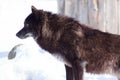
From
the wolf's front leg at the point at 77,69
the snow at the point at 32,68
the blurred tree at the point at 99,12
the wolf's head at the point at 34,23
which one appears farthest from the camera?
the blurred tree at the point at 99,12

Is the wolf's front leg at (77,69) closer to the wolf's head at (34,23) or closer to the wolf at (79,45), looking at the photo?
the wolf at (79,45)

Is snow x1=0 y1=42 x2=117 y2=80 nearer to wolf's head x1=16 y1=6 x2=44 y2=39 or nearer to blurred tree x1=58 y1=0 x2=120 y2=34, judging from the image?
wolf's head x1=16 y1=6 x2=44 y2=39

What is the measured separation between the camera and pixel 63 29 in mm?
6301

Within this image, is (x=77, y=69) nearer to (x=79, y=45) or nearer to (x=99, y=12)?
(x=79, y=45)

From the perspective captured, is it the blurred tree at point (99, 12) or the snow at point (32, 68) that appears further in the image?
the blurred tree at point (99, 12)

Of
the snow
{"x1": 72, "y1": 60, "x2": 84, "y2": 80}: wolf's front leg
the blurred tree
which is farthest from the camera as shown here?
the blurred tree

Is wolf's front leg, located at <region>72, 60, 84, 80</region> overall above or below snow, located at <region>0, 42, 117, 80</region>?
above

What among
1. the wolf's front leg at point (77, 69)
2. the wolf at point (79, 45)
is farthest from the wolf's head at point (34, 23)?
the wolf's front leg at point (77, 69)

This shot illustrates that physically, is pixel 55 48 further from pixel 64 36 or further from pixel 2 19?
pixel 2 19

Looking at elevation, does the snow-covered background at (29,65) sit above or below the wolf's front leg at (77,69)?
below

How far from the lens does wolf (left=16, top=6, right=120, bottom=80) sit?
614 centimetres

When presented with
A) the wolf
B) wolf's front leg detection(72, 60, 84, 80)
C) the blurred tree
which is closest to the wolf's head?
the wolf

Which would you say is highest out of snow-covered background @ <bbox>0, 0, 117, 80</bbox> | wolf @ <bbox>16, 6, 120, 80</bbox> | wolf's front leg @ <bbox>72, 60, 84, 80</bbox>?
wolf @ <bbox>16, 6, 120, 80</bbox>

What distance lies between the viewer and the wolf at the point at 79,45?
242 inches
